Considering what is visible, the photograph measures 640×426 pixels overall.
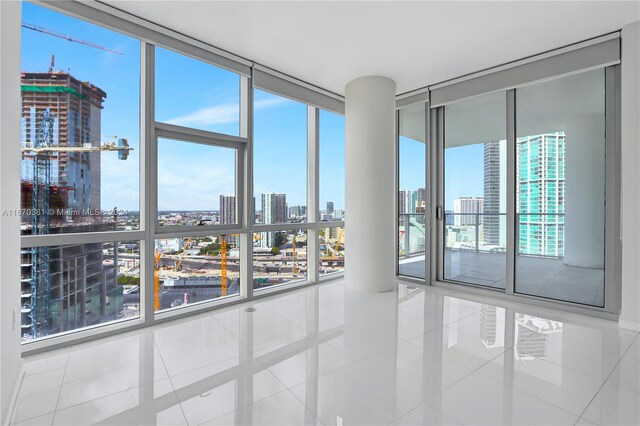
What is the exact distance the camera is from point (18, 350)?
206cm

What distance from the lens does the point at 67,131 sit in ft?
8.84

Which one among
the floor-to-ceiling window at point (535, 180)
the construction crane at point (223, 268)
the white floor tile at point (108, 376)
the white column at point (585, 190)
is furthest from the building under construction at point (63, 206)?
the white column at point (585, 190)

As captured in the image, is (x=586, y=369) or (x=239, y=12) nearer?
(x=586, y=369)

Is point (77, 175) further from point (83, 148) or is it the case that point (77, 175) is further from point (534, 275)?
point (534, 275)

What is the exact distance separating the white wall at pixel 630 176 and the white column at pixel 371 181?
2371 millimetres

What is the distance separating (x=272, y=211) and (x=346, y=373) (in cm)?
253

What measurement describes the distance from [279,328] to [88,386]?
148 cm

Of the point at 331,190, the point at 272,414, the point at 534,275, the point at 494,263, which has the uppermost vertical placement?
the point at 331,190

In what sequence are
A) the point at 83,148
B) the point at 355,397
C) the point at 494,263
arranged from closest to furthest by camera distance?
the point at 355,397 < the point at 83,148 < the point at 494,263

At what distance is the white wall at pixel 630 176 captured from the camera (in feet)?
9.68

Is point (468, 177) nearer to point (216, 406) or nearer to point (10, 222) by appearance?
point (216, 406)

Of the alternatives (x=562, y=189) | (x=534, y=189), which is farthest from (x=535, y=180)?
(x=562, y=189)

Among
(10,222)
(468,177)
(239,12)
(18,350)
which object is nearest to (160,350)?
(18,350)

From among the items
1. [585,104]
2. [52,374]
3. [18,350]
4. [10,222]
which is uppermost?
[585,104]
